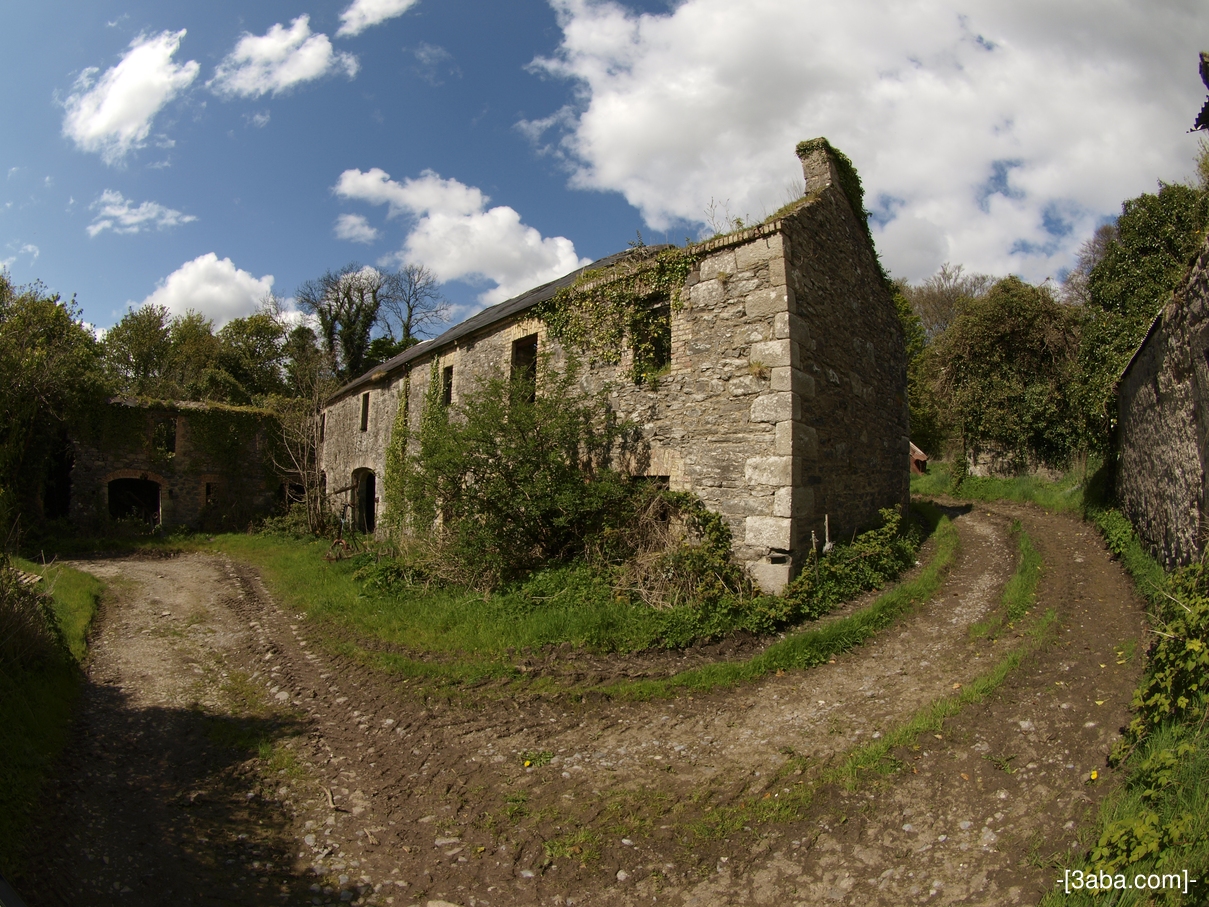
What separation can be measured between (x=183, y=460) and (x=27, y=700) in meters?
17.8

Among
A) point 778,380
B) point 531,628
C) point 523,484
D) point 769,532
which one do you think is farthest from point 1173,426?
point 523,484

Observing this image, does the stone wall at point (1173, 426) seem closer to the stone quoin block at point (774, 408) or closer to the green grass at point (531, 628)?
the green grass at point (531, 628)

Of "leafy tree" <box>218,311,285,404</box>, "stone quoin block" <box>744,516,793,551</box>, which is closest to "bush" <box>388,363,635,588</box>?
"stone quoin block" <box>744,516,793,551</box>

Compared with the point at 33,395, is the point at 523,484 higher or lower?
lower

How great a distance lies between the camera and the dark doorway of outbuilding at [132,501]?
20500 mm

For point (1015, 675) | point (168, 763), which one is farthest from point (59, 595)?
point (1015, 675)

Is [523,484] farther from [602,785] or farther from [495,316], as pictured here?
[495,316]

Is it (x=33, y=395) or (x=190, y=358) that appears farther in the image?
(x=190, y=358)

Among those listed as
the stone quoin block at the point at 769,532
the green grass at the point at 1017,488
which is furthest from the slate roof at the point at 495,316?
the green grass at the point at 1017,488

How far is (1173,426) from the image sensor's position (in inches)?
255

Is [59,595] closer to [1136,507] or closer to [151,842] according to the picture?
[151,842]

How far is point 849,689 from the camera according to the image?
19.2 ft

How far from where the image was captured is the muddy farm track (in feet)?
12.0

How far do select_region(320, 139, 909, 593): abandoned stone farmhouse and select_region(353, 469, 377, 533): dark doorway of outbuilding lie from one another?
10426 mm
